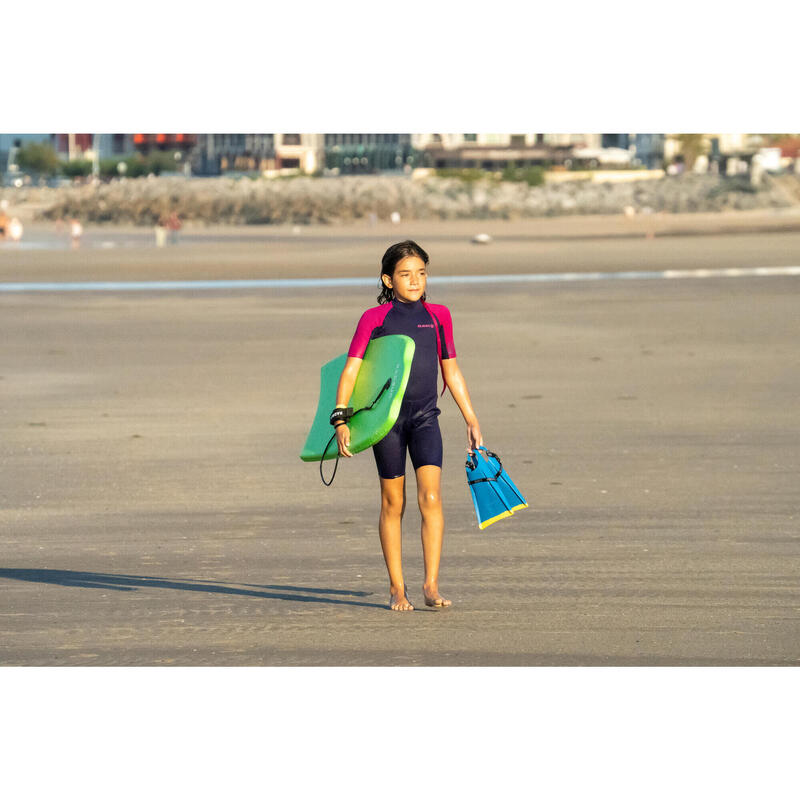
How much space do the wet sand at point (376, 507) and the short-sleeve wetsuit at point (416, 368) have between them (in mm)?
649

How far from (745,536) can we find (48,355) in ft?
33.4

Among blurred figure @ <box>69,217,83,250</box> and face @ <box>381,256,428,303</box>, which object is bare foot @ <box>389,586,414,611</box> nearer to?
face @ <box>381,256,428,303</box>

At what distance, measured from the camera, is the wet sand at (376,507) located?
560 cm

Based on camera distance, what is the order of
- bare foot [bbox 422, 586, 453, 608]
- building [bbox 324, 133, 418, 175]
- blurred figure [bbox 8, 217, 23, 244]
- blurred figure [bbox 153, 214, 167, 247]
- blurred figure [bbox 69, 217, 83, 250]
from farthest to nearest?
blurred figure [bbox 69, 217, 83, 250], blurred figure [bbox 153, 214, 167, 247], blurred figure [bbox 8, 217, 23, 244], building [bbox 324, 133, 418, 175], bare foot [bbox 422, 586, 453, 608]

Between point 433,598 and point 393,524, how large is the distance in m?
0.37

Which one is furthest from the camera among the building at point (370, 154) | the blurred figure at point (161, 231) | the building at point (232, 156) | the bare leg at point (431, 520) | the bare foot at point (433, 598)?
the blurred figure at point (161, 231)

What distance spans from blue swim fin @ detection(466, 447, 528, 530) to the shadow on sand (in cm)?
59

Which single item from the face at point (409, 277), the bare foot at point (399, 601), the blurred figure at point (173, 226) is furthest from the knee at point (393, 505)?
the blurred figure at point (173, 226)

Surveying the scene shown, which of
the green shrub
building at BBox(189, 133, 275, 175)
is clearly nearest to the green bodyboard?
the green shrub

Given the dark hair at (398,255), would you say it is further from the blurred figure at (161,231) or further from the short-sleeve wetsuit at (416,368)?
the blurred figure at (161,231)

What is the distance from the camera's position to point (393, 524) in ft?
18.4

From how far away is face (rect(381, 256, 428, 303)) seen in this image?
5305mm

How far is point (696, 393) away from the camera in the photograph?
1248cm
